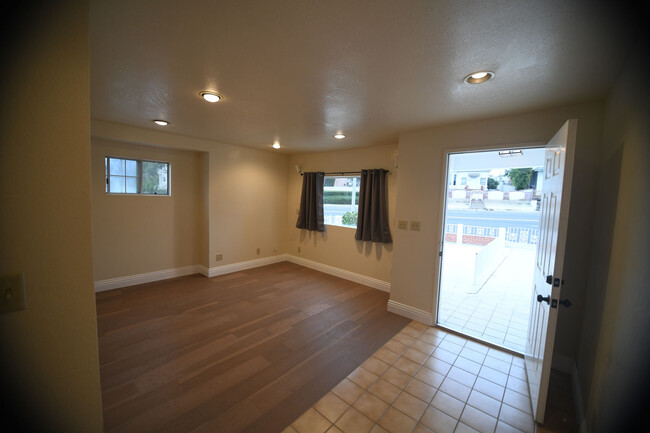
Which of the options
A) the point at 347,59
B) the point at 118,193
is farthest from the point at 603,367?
the point at 118,193

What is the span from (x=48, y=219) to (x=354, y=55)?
162cm

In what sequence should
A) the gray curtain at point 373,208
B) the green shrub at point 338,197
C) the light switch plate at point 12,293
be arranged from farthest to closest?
the green shrub at point 338,197
the gray curtain at point 373,208
the light switch plate at point 12,293

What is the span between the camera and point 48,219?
2.78 feet

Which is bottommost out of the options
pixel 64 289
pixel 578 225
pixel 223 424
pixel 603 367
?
pixel 223 424

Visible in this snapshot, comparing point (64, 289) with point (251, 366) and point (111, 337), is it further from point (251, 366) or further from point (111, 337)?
point (111, 337)

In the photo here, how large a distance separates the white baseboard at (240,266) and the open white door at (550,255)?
173 inches

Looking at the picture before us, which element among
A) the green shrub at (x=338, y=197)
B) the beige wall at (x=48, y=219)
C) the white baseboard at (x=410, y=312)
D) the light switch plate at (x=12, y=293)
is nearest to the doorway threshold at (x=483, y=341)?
the white baseboard at (x=410, y=312)

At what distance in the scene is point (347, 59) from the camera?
5.16 feet

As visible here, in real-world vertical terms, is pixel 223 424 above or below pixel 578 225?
below

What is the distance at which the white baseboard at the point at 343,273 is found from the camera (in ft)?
13.9

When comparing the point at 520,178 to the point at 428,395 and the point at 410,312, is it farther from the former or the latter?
the point at 428,395

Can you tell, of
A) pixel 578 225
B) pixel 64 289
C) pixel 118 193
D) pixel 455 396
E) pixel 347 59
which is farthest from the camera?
pixel 118 193

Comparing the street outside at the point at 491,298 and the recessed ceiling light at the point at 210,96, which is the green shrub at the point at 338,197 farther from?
the recessed ceiling light at the point at 210,96

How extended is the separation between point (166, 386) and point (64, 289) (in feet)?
5.24
